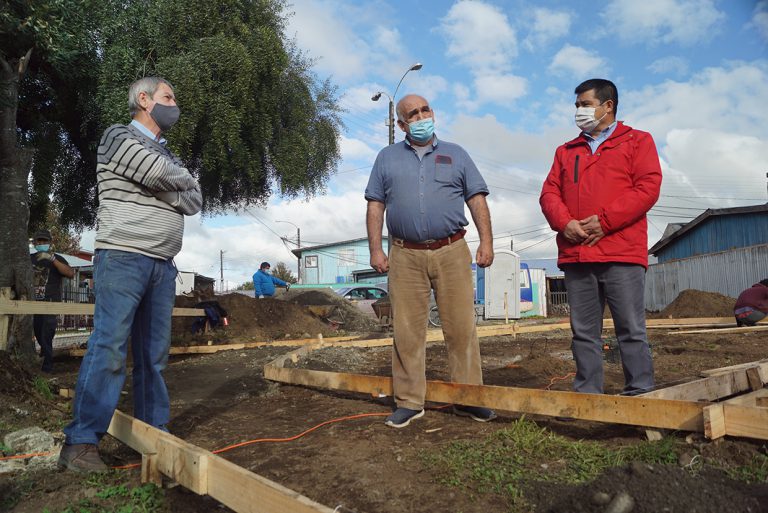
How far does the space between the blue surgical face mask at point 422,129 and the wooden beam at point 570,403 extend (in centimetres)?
169

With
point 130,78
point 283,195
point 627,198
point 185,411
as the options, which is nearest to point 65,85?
point 130,78

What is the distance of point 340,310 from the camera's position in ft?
59.4

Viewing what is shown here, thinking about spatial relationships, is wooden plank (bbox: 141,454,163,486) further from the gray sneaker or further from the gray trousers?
the gray trousers

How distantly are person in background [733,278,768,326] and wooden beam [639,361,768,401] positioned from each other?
9.37 m

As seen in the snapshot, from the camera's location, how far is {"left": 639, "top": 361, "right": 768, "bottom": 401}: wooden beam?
3.13 m

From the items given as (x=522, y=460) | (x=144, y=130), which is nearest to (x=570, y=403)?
(x=522, y=460)

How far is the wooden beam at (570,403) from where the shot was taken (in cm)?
272

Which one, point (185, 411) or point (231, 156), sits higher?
point (231, 156)

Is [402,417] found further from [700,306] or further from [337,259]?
[337,259]

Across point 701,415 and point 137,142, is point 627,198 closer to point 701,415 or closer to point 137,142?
point 701,415

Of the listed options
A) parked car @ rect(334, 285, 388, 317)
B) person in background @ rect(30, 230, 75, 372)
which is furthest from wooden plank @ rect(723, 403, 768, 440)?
parked car @ rect(334, 285, 388, 317)

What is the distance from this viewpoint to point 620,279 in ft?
11.4

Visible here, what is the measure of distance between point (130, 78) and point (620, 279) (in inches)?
365

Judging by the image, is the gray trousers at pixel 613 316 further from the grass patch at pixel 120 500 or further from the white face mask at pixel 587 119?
the grass patch at pixel 120 500
